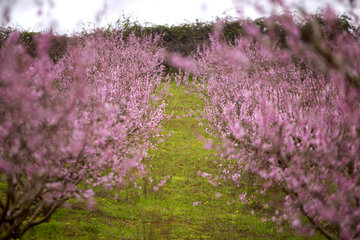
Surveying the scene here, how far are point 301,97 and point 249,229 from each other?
3574mm

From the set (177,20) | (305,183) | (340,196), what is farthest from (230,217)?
(177,20)

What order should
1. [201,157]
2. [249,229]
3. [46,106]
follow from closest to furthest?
[46,106], [249,229], [201,157]

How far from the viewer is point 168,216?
343 inches

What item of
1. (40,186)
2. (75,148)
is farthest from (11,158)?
(75,148)

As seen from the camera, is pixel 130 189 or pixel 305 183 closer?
pixel 305 183

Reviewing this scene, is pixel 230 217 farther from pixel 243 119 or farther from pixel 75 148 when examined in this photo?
pixel 75 148

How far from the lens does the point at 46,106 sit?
17.3ft

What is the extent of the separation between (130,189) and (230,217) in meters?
3.23

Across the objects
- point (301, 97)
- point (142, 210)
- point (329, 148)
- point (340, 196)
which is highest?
point (301, 97)

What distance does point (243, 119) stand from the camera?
9.02 meters

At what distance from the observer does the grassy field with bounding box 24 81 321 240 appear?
Answer: 7293 mm

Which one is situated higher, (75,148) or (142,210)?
(75,148)

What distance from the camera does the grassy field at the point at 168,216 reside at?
7.29 metres

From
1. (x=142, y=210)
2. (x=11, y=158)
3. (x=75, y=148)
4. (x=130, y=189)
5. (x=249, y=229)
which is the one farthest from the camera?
(x=130, y=189)
